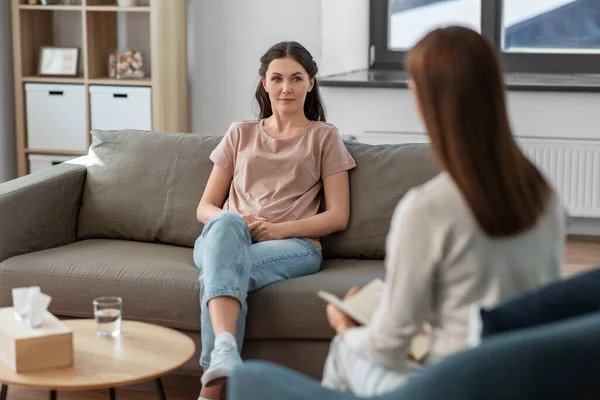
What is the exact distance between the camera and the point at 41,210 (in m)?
3.29

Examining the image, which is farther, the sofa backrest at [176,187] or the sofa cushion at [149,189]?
the sofa cushion at [149,189]

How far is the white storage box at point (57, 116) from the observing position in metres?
5.44

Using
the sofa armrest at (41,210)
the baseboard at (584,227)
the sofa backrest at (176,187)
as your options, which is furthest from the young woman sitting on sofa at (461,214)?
the baseboard at (584,227)

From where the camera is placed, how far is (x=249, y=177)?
10.4 ft

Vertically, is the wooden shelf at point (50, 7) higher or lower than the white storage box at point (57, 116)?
higher

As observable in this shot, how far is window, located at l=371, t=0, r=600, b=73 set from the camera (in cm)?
532

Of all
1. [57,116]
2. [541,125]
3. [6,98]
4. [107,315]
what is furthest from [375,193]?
[6,98]

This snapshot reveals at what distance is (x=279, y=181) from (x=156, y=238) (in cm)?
51

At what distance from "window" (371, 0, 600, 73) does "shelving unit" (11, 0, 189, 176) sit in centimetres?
109

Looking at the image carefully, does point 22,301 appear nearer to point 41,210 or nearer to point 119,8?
point 41,210

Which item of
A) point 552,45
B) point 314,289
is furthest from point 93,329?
point 552,45

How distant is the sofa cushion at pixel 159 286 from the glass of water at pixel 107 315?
1.38 feet

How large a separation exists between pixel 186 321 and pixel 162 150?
2.54 feet

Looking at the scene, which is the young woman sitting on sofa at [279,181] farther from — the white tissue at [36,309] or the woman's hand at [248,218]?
the white tissue at [36,309]
